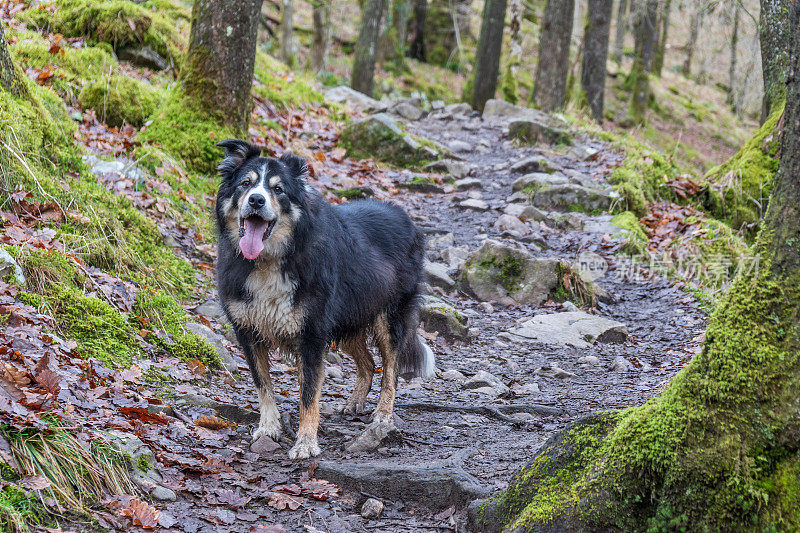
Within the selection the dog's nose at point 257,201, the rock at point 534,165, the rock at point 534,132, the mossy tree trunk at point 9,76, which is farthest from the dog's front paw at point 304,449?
the rock at point 534,132

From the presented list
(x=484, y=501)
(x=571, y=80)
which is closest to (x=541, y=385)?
(x=484, y=501)

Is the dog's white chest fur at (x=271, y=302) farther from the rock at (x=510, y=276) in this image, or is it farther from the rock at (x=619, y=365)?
the rock at (x=510, y=276)

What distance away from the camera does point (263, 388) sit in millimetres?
5195

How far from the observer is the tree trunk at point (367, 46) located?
705 inches

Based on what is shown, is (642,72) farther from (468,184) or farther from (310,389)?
(310,389)

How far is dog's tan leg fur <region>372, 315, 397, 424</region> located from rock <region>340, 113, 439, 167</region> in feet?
25.4

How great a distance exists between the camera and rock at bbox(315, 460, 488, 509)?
411 centimetres

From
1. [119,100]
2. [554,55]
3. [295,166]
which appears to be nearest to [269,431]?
[295,166]

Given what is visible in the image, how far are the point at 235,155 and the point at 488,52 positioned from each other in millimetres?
15146

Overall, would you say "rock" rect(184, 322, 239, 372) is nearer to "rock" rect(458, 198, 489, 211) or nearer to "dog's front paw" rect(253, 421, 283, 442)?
"dog's front paw" rect(253, 421, 283, 442)

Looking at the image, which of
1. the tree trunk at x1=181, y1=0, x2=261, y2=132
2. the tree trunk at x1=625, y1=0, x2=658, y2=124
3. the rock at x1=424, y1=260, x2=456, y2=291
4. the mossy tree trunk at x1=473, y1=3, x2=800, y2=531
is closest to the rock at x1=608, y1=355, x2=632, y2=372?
the rock at x1=424, y1=260, x2=456, y2=291

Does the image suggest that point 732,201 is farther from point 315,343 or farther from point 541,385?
point 315,343

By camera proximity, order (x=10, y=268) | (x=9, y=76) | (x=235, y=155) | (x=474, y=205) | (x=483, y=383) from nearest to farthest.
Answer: (x=235, y=155)
(x=10, y=268)
(x=483, y=383)
(x=9, y=76)
(x=474, y=205)

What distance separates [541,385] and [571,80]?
20.3 meters
